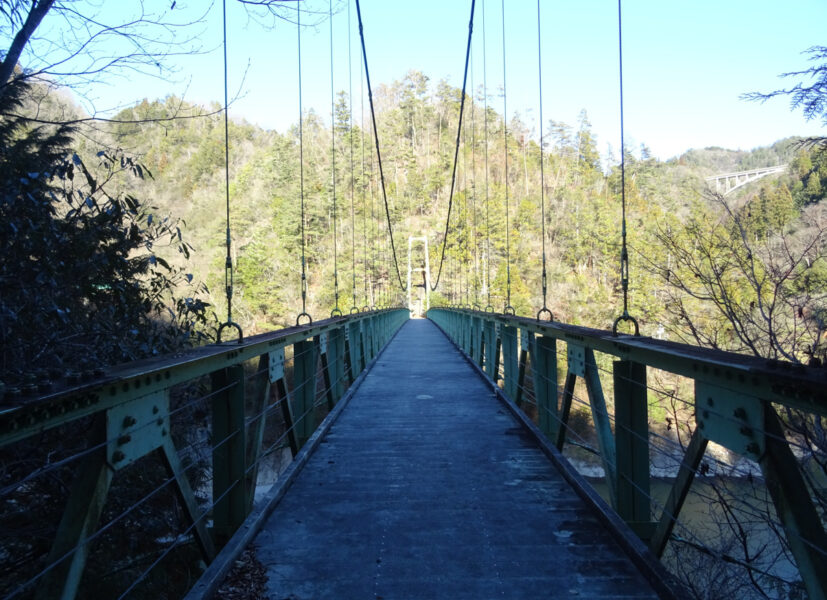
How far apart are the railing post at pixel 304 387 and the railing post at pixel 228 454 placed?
111cm

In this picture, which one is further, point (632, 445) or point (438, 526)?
point (438, 526)

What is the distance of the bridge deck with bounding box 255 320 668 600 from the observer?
5.07 feet

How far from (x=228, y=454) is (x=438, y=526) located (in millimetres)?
808

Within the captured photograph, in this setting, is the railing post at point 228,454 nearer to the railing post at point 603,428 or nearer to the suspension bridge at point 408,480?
the suspension bridge at point 408,480

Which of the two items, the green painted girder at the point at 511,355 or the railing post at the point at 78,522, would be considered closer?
the railing post at the point at 78,522

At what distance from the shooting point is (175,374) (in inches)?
59.1

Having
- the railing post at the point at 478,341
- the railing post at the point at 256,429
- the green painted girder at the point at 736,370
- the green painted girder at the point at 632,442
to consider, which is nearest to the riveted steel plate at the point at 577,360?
the green painted girder at the point at 736,370

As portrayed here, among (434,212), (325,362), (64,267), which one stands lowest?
(325,362)

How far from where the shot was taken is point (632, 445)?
1.78m

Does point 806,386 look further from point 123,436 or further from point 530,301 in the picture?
point 530,301

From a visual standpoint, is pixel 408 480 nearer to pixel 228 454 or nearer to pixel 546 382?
pixel 228 454

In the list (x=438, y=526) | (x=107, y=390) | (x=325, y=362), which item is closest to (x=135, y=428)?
(x=107, y=390)

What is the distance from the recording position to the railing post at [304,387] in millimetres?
3084

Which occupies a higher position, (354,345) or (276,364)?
(276,364)
